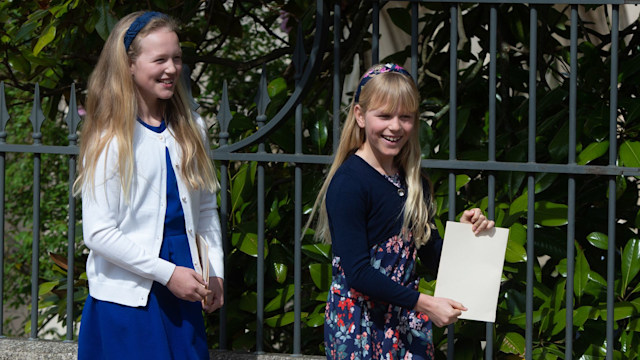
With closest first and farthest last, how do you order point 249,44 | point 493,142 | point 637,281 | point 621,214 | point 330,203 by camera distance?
point 330,203 → point 493,142 → point 637,281 → point 621,214 → point 249,44

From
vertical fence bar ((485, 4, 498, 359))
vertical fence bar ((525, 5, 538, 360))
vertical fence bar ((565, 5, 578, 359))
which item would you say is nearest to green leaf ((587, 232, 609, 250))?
vertical fence bar ((565, 5, 578, 359))

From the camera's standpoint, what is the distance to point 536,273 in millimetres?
3375

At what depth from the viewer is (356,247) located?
2451 mm

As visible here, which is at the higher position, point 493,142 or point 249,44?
point 249,44

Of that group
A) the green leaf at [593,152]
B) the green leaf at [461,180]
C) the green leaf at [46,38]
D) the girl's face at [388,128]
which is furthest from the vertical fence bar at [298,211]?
the green leaf at [593,152]

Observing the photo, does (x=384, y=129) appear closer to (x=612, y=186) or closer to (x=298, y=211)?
(x=298, y=211)

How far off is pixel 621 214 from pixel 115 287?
82.3 inches

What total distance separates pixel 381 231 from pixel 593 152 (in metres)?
1.14

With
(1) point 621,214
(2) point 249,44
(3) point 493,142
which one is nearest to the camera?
(3) point 493,142

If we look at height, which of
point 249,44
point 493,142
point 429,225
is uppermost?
point 249,44

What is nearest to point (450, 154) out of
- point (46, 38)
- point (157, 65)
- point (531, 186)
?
point (531, 186)

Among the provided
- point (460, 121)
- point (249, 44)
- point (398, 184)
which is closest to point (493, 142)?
point (460, 121)

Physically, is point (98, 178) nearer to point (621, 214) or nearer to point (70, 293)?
point (70, 293)

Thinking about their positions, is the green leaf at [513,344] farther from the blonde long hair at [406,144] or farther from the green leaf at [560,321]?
the blonde long hair at [406,144]
